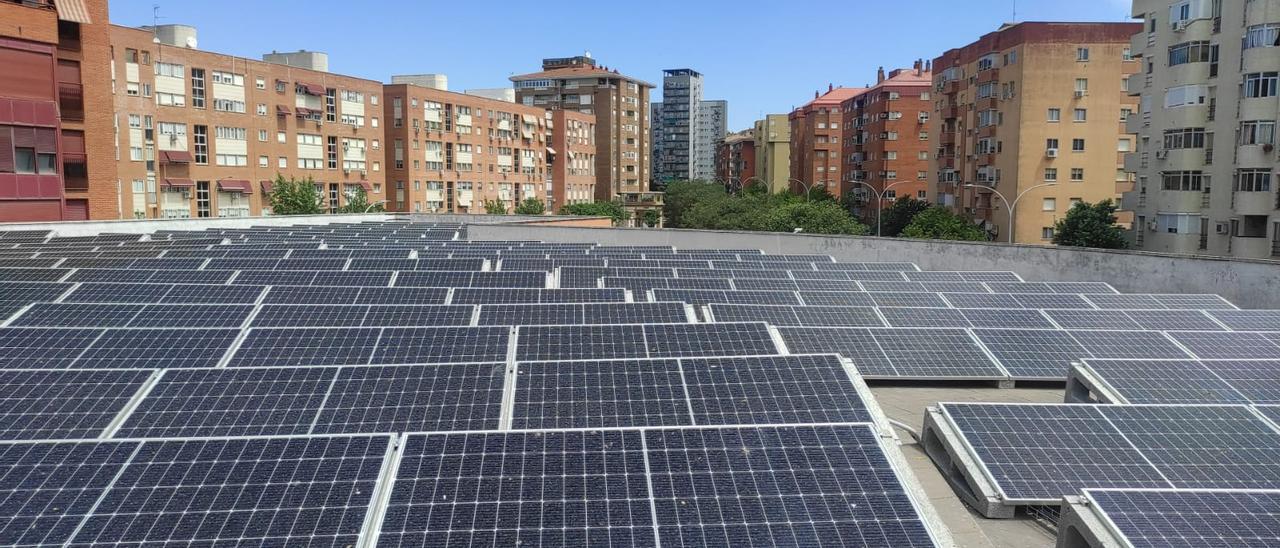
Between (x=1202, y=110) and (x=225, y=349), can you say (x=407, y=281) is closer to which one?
(x=225, y=349)

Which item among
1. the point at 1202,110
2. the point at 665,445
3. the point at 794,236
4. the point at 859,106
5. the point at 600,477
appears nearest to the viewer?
the point at 600,477

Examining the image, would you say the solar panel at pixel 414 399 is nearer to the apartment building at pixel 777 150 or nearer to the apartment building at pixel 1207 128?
the apartment building at pixel 1207 128

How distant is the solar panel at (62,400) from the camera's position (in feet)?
27.2

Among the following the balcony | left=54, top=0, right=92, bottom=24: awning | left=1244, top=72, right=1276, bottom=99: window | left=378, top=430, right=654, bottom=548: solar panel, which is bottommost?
left=378, top=430, right=654, bottom=548: solar panel

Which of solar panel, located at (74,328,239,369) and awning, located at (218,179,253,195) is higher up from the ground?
awning, located at (218,179,253,195)

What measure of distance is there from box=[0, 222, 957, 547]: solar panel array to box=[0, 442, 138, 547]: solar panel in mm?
18

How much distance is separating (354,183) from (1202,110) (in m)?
69.1

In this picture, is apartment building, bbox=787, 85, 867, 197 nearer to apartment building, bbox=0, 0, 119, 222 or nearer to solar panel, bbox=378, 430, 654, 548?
apartment building, bbox=0, 0, 119, 222

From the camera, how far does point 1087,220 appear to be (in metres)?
56.1

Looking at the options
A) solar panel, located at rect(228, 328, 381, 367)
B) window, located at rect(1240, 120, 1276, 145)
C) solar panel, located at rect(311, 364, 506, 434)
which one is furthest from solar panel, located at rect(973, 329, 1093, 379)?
window, located at rect(1240, 120, 1276, 145)

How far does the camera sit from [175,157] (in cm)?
6775

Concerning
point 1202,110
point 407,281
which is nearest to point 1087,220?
point 1202,110

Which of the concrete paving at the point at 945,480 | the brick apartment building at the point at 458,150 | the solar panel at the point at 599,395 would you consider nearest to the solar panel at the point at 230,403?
the solar panel at the point at 599,395

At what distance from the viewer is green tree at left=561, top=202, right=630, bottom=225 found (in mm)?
110062
